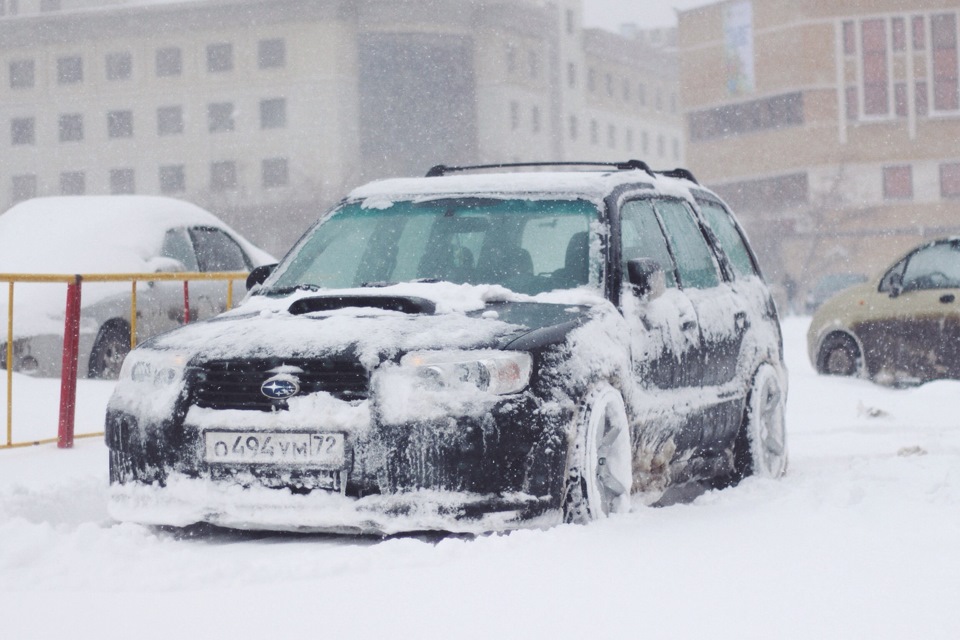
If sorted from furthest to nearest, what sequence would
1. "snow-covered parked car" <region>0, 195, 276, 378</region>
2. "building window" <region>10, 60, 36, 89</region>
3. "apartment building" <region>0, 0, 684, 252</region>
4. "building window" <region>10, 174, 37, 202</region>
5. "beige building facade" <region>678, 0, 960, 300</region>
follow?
"building window" <region>10, 60, 36, 89</region> → "building window" <region>10, 174, 37, 202</region> → "apartment building" <region>0, 0, 684, 252</region> → "beige building facade" <region>678, 0, 960, 300</region> → "snow-covered parked car" <region>0, 195, 276, 378</region>

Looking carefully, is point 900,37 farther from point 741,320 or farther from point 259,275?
point 259,275

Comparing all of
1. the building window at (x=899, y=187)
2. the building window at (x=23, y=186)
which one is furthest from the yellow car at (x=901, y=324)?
the building window at (x=23, y=186)

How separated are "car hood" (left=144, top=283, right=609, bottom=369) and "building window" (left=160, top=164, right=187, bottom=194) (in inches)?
3321

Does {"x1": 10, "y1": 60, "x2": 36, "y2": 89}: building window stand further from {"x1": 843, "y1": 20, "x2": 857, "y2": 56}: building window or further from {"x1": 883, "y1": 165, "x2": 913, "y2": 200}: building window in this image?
{"x1": 883, "y1": 165, "x2": 913, "y2": 200}: building window

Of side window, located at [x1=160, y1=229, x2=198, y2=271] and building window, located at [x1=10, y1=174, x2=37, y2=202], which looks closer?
side window, located at [x1=160, y1=229, x2=198, y2=271]

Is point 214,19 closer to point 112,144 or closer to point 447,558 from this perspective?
point 112,144

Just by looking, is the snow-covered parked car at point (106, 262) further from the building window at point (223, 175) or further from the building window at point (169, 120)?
the building window at point (169, 120)

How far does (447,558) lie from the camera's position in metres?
5.03

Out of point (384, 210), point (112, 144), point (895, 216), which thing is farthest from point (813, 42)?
point (384, 210)

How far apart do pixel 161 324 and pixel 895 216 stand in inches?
2850

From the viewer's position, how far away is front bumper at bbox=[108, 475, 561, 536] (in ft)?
17.8

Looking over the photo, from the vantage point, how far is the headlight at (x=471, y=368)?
5.45m

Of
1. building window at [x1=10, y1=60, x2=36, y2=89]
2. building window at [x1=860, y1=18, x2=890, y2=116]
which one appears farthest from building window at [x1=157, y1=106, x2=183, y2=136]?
building window at [x1=860, y1=18, x2=890, y2=116]

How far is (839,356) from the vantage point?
15.5 metres
